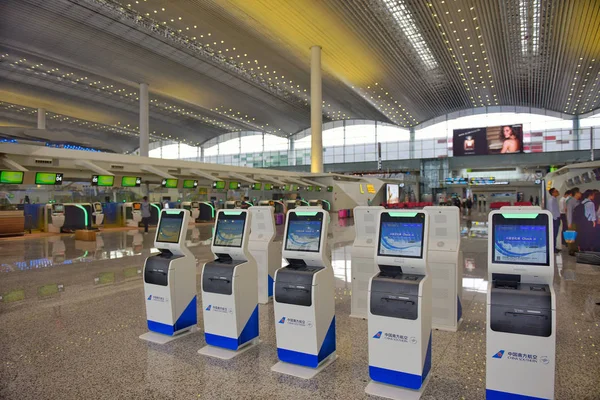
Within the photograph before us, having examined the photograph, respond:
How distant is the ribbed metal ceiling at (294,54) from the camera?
18.8 meters

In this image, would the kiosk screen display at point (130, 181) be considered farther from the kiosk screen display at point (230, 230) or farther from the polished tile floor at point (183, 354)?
the kiosk screen display at point (230, 230)

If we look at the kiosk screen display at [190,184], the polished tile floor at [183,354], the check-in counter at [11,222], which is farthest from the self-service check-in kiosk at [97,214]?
the polished tile floor at [183,354]

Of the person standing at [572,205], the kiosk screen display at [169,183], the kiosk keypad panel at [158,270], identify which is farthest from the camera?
the kiosk screen display at [169,183]

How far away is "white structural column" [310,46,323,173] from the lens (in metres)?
24.0

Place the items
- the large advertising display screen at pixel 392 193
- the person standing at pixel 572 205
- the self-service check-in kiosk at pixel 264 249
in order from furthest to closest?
the large advertising display screen at pixel 392 193, the person standing at pixel 572 205, the self-service check-in kiosk at pixel 264 249

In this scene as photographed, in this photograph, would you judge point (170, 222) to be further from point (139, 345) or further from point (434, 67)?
point (434, 67)

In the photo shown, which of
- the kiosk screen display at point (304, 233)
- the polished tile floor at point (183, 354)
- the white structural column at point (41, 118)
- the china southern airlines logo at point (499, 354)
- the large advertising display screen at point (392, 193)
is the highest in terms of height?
the white structural column at point (41, 118)

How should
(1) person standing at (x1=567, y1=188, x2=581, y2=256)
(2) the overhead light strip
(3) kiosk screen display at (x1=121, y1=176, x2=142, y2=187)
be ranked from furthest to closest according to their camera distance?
(2) the overhead light strip < (3) kiosk screen display at (x1=121, y1=176, x2=142, y2=187) < (1) person standing at (x1=567, y1=188, x2=581, y2=256)

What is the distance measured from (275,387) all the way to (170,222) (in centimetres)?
225

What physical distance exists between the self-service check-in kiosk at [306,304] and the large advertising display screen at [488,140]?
36.6 m

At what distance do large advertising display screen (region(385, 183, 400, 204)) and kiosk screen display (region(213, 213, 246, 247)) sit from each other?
103 feet

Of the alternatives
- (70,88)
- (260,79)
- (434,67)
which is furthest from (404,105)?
(70,88)

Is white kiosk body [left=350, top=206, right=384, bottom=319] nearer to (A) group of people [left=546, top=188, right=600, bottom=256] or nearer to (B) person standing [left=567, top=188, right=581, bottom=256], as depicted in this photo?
(A) group of people [left=546, top=188, right=600, bottom=256]

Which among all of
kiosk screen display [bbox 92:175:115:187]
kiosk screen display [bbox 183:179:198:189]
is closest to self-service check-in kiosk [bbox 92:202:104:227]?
kiosk screen display [bbox 92:175:115:187]
